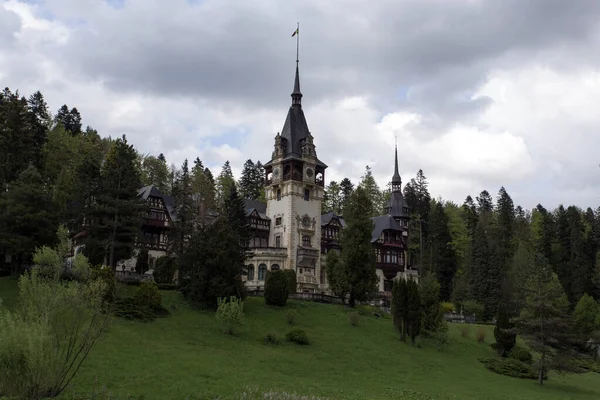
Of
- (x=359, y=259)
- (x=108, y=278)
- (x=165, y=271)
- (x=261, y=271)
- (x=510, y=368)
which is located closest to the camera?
(x=108, y=278)

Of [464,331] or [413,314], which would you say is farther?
[464,331]

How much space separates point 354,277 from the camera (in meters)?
59.5

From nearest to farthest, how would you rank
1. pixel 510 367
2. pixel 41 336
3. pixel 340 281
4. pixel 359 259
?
pixel 41 336 < pixel 510 367 < pixel 359 259 < pixel 340 281

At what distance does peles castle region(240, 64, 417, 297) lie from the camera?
72.7 m

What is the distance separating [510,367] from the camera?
154ft

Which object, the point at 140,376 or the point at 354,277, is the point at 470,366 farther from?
the point at 140,376

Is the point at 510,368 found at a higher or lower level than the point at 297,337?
lower

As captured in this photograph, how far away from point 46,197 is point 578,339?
45.4 m

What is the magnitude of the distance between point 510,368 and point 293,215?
34.4 metres

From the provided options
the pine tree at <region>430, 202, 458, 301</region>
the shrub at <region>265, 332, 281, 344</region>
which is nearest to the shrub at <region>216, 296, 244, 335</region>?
the shrub at <region>265, 332, 281, 344</region>

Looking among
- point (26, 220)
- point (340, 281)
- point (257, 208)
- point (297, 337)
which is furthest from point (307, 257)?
point (26, 220)

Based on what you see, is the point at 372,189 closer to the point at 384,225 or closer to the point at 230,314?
the point at 384,225

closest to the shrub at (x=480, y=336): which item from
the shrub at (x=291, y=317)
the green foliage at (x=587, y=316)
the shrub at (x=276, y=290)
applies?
the green foliage at (x=587, y=316)

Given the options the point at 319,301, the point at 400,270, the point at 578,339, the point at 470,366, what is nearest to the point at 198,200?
the point at 319,301
